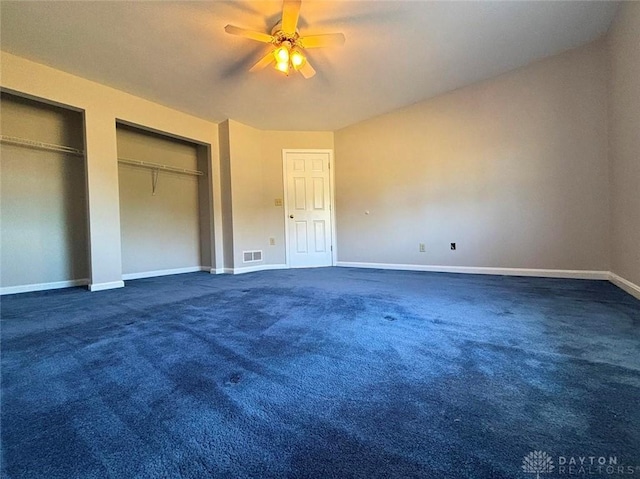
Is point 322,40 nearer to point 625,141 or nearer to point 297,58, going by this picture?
point 297,58

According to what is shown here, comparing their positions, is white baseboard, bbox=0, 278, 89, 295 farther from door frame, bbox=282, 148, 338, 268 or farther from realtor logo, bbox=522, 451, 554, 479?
realtor logo, bbox=522, 451, 554, 479

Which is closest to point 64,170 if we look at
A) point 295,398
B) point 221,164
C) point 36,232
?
point 36,232

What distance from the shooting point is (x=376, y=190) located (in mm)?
4582

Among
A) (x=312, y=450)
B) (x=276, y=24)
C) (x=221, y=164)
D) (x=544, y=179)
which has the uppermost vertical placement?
(x=276, y=24)

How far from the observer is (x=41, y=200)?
335 centimetres

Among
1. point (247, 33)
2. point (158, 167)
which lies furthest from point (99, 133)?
point (247, 33)

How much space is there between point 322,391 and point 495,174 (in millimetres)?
3705

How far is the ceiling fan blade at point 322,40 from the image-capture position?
2293 mm

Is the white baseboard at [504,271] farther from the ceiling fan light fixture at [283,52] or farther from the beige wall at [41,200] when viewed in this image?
the beige wall at [41,200]

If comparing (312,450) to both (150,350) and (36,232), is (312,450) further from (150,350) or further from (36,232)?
(36,232)

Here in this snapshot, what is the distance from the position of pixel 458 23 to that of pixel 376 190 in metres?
2.42

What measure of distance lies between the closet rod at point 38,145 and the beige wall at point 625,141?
19.1 ft

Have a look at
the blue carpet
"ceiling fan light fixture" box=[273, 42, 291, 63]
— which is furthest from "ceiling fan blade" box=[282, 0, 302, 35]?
the blue carpet

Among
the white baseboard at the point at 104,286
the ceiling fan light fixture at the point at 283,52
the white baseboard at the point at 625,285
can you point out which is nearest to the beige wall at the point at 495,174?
Result: the white baseboard at the point at 625,285
